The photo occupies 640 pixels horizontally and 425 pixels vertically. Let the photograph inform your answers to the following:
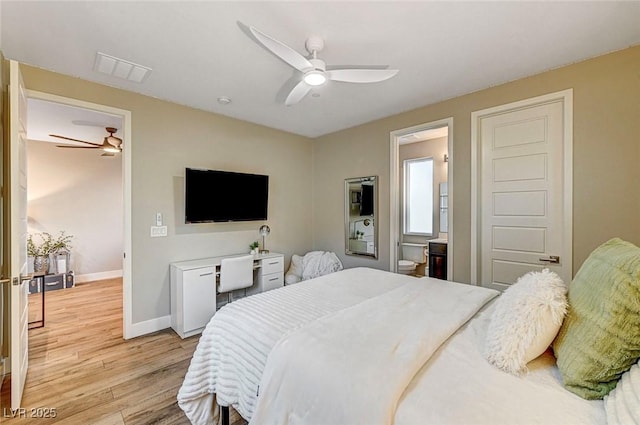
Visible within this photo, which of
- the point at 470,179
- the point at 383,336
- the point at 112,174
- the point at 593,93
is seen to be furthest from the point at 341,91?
Result: the point at 112,174

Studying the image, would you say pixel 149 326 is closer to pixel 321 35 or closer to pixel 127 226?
pixel 127 226

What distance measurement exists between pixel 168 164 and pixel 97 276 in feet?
12.4

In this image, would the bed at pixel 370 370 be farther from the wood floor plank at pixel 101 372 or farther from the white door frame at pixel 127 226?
the white door frame at pixel 127 226

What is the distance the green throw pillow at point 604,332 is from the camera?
85 centimetres

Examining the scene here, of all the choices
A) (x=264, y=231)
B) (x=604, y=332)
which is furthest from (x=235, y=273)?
(x=604, y=332)

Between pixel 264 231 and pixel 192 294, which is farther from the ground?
pixel 264 231

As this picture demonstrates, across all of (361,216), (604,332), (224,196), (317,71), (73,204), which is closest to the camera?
(604,332)

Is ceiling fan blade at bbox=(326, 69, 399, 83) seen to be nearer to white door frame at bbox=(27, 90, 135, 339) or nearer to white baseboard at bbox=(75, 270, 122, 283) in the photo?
white door frame at bbox=(27, 90, 135, 339)

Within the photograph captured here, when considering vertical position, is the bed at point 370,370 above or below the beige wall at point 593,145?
below

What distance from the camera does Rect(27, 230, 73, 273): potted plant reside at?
15.1 feet

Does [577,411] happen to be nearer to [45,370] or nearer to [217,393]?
[217,393]

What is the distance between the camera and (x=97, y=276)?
536 cm

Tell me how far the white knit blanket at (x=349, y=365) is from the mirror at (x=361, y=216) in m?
2.49

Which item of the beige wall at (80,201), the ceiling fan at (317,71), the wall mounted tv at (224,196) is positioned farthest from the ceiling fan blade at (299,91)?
the beige wall at (80,201)
